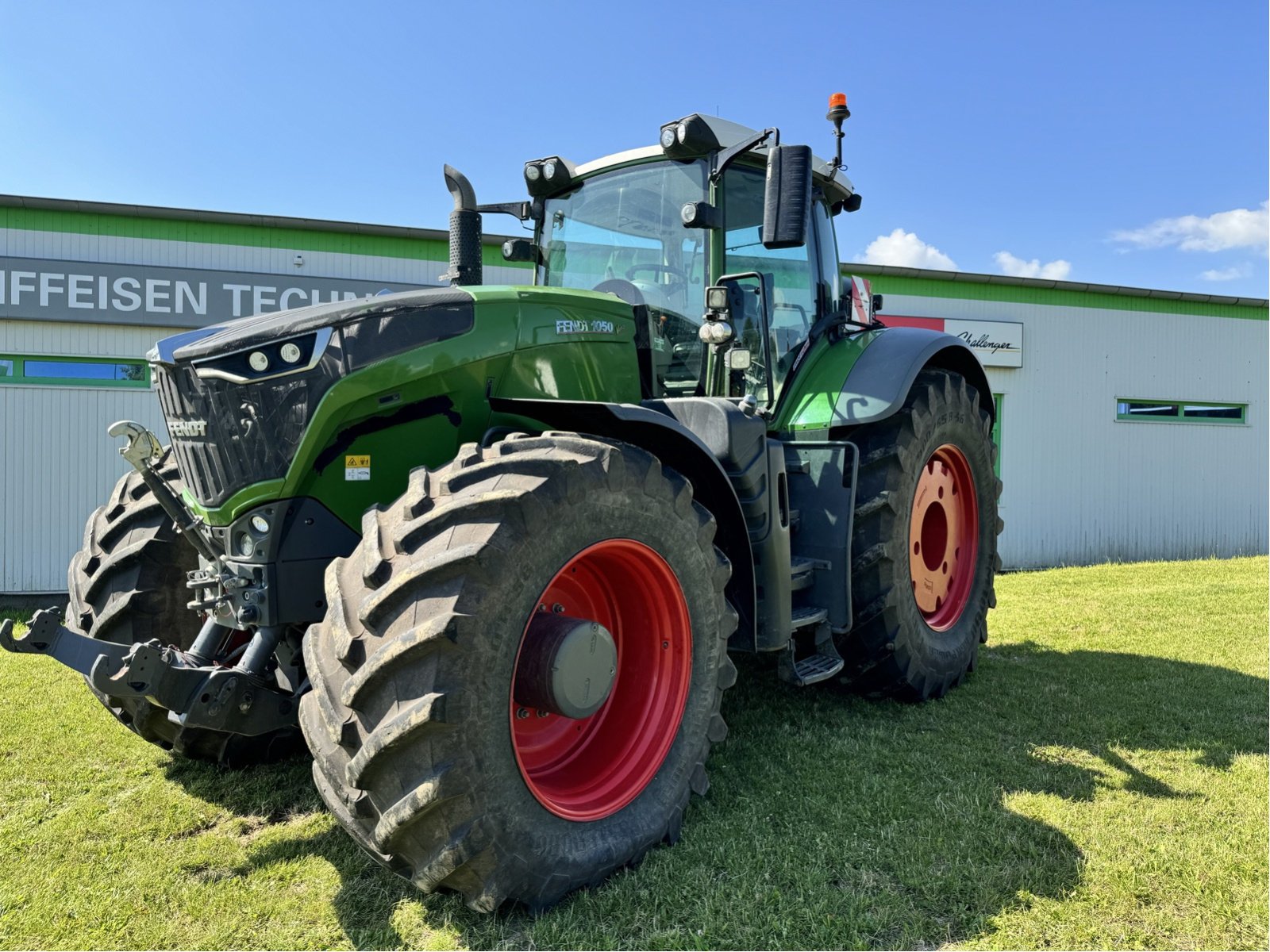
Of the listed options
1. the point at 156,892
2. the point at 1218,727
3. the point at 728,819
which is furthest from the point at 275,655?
the point at 1218,727

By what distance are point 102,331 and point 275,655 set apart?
7.62 m

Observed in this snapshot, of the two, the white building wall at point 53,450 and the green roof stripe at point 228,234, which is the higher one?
the green roof stripe at point 228,234

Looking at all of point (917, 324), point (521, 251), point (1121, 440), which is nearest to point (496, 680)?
point (521, 251)

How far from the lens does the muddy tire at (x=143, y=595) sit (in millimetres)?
3268

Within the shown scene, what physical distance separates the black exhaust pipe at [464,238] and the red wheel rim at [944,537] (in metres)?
2.41

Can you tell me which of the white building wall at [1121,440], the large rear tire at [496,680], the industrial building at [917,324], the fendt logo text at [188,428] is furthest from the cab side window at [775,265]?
the white building wall at [1121,440]

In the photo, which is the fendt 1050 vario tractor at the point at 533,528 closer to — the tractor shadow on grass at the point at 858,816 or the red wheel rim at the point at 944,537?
the tractor shadow on grass at the point at 858,816

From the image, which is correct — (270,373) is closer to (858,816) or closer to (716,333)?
(716,333)

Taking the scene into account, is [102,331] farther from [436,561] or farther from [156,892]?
[436,561]

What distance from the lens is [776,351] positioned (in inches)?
166

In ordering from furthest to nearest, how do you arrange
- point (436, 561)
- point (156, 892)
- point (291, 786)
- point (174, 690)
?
point (291, 786)
point (156, 892)
point (174, 690)
point (436, 561)

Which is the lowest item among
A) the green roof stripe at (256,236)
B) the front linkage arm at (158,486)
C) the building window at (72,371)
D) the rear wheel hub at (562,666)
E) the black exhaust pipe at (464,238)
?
the rear wheel hub at (562,666)

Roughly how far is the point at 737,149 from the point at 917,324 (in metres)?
9.71

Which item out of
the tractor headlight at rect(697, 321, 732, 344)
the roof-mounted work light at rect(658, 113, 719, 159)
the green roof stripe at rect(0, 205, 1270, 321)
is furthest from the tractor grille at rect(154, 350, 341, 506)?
the green roof stripe at rect(0, 205, 1270, 321)
